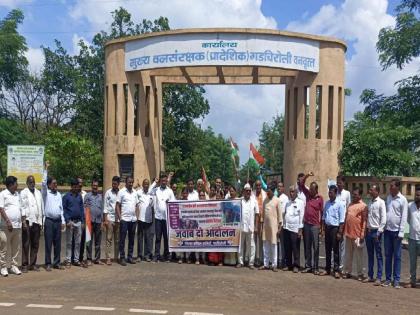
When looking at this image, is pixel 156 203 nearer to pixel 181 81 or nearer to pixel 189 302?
pixel 189 302

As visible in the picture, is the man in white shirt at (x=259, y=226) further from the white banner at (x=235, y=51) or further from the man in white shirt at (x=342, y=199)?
the white banner at (x=235, y=51)

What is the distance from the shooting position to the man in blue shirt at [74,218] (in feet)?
38.7

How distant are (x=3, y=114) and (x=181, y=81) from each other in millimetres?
26169

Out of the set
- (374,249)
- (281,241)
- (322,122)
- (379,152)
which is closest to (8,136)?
(322,122)

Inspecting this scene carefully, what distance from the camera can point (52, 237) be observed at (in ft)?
38.2

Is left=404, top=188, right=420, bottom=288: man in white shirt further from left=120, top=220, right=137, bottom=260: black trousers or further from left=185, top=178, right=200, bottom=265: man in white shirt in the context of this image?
left=120, top=220, right=137, bottom=260: black trousers

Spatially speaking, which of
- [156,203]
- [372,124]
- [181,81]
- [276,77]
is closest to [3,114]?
[181,81]

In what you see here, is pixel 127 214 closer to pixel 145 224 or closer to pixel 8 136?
pixel 145 224

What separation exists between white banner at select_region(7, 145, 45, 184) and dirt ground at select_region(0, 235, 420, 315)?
847 centimetres

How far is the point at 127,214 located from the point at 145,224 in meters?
0.61

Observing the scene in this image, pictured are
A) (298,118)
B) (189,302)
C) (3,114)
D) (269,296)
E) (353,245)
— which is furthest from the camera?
(3,114)

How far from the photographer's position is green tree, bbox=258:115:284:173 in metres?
58.6

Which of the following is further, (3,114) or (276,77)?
(3,114)

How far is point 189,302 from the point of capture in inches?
341
